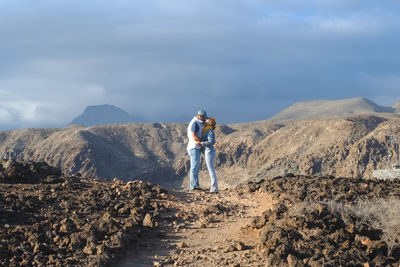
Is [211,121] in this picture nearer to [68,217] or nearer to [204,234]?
[204,234]

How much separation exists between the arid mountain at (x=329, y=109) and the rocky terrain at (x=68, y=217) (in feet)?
258

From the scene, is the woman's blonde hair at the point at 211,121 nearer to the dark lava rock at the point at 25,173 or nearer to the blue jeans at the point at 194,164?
the blue jeans at the point at 194,164

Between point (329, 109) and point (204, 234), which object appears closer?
point (204, 234)

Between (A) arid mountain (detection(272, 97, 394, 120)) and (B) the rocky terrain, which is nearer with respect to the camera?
(B) the rocky terrain

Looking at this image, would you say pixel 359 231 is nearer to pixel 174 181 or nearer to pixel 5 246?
pixel 5 246

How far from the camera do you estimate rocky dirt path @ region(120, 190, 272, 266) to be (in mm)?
7336

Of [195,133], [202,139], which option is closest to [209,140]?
[202,139]

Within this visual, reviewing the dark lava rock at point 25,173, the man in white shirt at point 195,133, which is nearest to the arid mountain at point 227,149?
the man in white shirt at point 195,133

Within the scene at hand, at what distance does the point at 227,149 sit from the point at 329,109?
2057 inches

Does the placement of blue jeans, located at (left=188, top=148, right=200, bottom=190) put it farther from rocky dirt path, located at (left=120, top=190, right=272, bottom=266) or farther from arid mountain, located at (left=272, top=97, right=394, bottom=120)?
arid mountain, located at (left=272, top=97, right=394, bottom=120)

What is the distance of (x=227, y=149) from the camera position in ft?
159

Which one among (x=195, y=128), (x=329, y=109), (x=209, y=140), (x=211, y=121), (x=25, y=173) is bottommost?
(x=25, y=173)

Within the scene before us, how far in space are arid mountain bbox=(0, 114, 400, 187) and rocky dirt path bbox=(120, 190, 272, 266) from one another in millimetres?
21434

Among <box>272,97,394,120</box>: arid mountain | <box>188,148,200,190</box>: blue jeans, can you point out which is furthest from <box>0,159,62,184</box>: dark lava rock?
<box>272,97,394,120</box>: arid mountain
